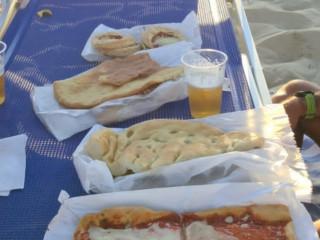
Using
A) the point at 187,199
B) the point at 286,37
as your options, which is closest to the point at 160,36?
the point at 187,199

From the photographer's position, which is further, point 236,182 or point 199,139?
point 199,139

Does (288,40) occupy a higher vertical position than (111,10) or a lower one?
lower

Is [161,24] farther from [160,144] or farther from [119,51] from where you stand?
[160,144]

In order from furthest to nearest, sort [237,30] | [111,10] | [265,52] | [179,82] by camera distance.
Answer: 1. [265,52]
2. [111,10]
3. [237,30]
4. [179,82]

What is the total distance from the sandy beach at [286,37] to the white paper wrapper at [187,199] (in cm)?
149

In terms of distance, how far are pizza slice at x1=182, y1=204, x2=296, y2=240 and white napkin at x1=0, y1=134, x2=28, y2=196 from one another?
0.38 meters

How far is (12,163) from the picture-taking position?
3.79 feet

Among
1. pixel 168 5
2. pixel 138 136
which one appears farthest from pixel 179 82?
pixel 168 5

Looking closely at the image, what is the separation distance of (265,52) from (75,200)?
6.45 feet

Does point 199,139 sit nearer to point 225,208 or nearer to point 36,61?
point 225,208

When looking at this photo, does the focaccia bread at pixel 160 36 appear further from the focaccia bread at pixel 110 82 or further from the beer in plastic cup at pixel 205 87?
the beer in plastic cup at pixel 205 87

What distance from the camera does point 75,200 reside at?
94 cm

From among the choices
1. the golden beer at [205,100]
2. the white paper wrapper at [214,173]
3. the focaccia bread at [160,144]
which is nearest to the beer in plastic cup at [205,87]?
the golden beer at [205,100]

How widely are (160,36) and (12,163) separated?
0.66m
